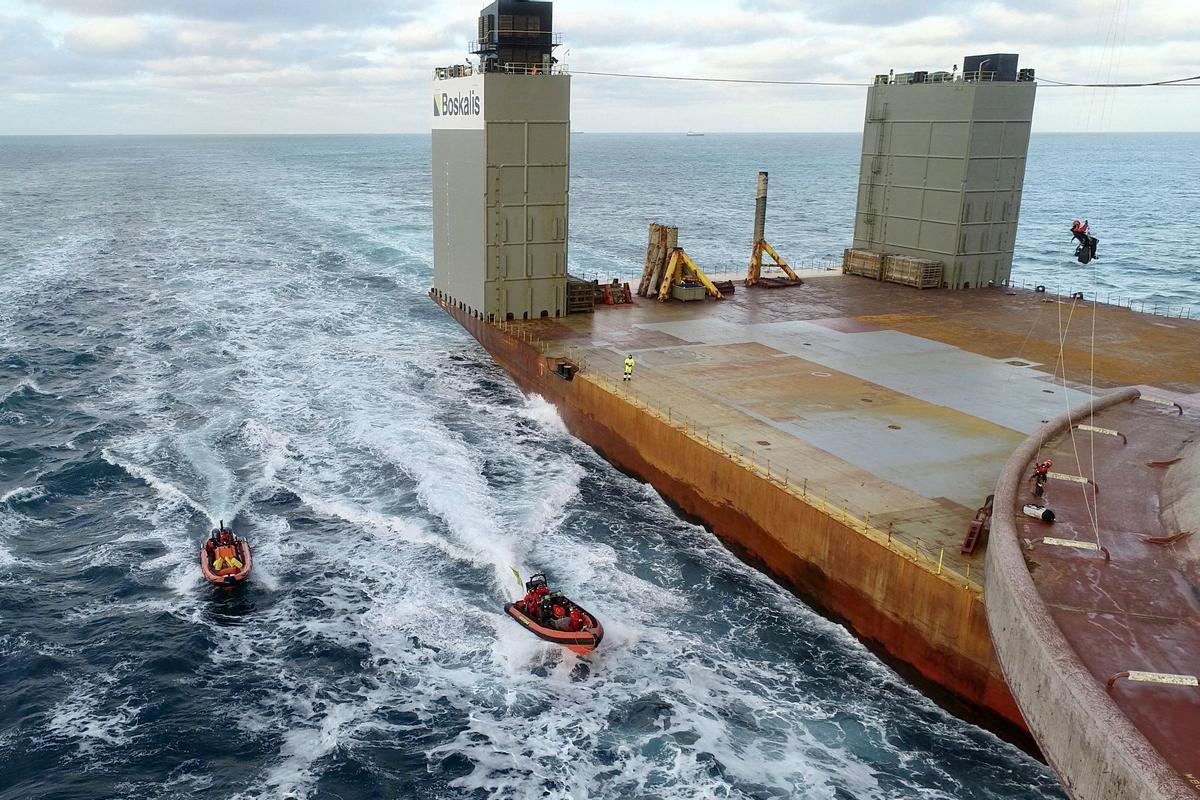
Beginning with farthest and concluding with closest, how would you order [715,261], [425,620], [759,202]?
[715,261] → [759,202] → [425,620]

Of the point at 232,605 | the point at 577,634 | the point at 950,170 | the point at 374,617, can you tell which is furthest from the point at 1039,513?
the point at 950,170

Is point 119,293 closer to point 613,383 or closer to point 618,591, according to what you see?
point 613,383

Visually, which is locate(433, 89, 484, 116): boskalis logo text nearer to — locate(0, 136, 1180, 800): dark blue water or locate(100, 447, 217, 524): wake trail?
locate(0, 136, 1180, 800): dark blue water

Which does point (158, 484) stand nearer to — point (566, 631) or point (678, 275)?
point (566, 631)

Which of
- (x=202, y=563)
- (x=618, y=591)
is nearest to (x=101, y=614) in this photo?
(x=202, y=563)

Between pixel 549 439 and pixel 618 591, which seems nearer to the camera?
pixel 618 591

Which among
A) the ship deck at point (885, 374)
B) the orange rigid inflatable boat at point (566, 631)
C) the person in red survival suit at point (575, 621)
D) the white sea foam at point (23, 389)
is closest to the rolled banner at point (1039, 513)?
the ship deck at point (885, 374)

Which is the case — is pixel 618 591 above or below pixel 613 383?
below

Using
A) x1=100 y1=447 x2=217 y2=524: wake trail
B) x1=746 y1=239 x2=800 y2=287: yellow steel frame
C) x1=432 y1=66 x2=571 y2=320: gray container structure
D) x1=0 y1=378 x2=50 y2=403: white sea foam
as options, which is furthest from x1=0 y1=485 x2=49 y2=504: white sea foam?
x1=746 y1=239 x2=800 y2=287: yellow steel frame
